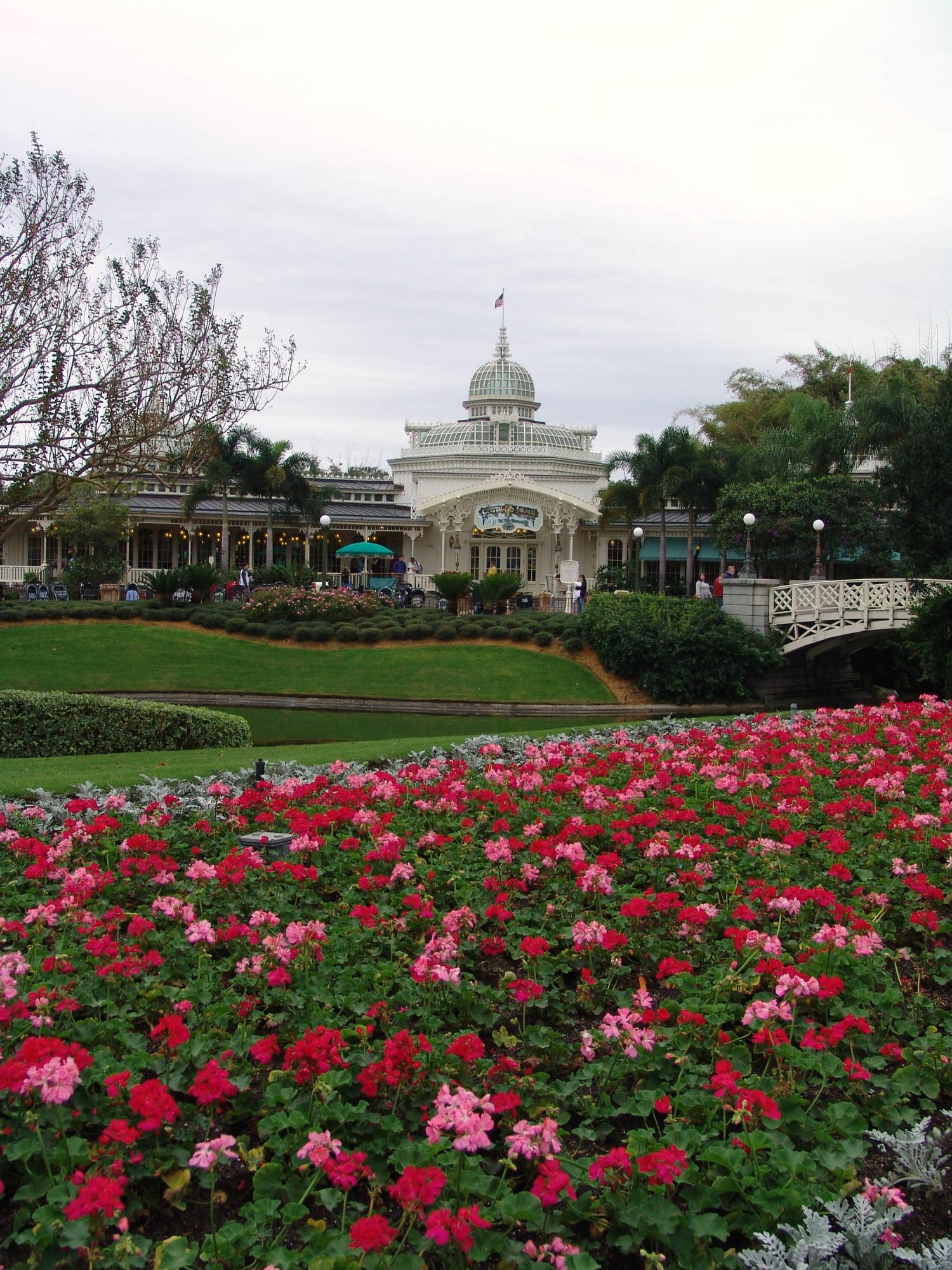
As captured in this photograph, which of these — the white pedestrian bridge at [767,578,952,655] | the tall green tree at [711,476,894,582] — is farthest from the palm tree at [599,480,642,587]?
the white pedestrian bridge at [767,578,952,655]

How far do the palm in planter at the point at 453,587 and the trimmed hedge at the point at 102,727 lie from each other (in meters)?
18.2

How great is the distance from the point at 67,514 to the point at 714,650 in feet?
75.3

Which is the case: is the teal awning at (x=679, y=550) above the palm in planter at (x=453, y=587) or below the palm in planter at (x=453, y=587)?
above

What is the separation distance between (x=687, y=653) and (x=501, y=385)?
97.9 feet

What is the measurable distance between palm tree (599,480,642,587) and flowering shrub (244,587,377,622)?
10839 mm

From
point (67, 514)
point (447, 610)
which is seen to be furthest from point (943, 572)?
point (67, 514)

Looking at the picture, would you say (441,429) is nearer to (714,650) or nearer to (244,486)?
(244,486)

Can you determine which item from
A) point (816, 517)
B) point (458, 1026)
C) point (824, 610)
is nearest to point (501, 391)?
point (816, 517)

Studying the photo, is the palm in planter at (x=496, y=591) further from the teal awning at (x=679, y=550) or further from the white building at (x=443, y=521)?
the teal awning at (x=679, y=550)

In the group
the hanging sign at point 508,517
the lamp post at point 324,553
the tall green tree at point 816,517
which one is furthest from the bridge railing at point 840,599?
the hanging sign at point 508,517

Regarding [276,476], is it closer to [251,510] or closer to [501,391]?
[251,510]

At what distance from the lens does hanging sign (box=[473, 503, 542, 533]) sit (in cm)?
4144

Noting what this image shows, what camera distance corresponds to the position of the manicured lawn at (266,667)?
24.7 meters

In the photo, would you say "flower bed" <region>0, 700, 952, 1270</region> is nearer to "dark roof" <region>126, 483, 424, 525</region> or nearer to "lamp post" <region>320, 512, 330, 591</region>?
"lamp post" <region>320, 512, 330, 591</region>
